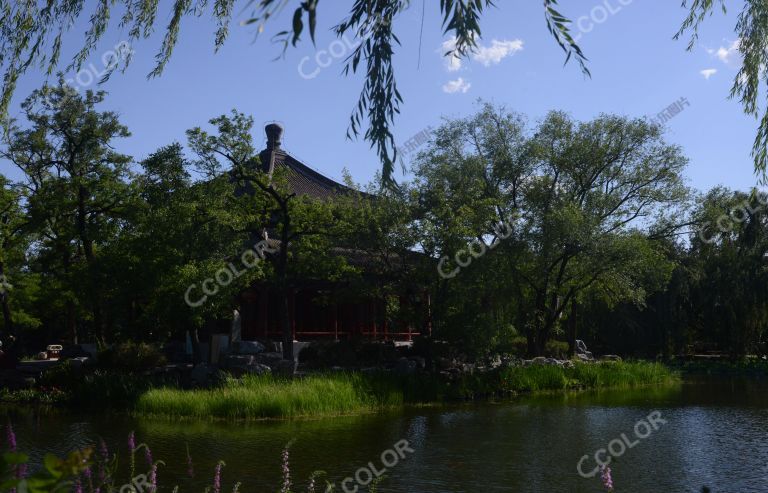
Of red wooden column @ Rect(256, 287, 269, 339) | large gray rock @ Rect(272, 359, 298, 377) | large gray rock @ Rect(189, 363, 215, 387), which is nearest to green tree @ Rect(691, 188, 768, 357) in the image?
red wooden column @ Rect(256, 287, 269, 339)

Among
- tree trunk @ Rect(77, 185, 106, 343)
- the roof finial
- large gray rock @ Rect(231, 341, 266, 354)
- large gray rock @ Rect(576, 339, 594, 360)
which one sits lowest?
large gray rock @ Rect(576, 339, 594, 360)

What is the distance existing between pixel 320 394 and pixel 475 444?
14.4 ft

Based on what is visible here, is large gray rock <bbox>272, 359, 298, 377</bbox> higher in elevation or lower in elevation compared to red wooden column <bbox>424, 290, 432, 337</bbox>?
lower

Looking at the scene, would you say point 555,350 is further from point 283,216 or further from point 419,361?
point 283,216

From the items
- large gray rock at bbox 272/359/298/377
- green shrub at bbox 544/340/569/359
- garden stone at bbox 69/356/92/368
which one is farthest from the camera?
green shrub at bbox 544/340/569/359

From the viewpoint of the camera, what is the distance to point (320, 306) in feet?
76.6

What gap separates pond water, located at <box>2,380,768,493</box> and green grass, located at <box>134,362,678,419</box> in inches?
25.6

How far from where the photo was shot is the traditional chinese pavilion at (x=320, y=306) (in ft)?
63.4

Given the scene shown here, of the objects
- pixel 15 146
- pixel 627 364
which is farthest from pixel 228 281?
pixel 627 364

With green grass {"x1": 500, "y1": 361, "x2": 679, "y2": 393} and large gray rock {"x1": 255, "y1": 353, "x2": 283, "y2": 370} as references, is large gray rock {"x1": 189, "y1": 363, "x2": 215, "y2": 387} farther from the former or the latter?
green grass {"x1": 500, "y1": 361, "x2": 679, "y2": 393}

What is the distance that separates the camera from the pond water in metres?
8.60

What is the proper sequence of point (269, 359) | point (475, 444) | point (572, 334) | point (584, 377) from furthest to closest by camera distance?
point (572, 334), point (584, 377), point (269, 359), point (475, 444)

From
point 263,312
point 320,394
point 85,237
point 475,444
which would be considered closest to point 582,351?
point 263,312

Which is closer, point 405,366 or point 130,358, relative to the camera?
point 130,358
